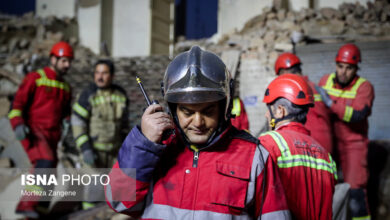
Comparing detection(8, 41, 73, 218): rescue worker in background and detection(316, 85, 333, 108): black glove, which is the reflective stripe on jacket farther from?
detection(316, 85, 333, 108): black glove

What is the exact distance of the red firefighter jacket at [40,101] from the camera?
13.5 ft

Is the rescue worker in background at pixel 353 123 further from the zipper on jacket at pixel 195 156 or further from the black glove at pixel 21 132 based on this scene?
the black glove at pixel 21 132

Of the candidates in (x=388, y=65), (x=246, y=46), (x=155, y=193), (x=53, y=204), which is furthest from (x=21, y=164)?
(x=388, y=65)

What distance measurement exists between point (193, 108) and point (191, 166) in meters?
0.28

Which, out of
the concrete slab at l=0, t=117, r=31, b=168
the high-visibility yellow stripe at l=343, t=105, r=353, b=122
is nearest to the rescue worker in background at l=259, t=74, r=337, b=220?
the high-visibility yellow stripe at l=343, t=105, r=353, b=122

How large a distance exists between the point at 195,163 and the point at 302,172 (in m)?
0.92

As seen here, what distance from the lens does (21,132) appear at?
3.93 metres

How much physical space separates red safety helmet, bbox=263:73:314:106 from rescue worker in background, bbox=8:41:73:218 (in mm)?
3230

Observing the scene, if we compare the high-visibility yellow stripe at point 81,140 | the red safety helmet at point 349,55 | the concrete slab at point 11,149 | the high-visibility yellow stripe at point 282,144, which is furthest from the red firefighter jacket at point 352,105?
the concrete slab at point 11,149

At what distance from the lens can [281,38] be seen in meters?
7.13

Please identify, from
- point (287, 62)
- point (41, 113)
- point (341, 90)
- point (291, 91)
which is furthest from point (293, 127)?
point (41, 113)

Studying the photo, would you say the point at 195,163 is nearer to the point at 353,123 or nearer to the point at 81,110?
the point at 353,123

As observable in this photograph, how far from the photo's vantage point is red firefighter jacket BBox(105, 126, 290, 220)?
1.35 m

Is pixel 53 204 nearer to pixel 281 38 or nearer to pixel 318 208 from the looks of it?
pixel 318 208
